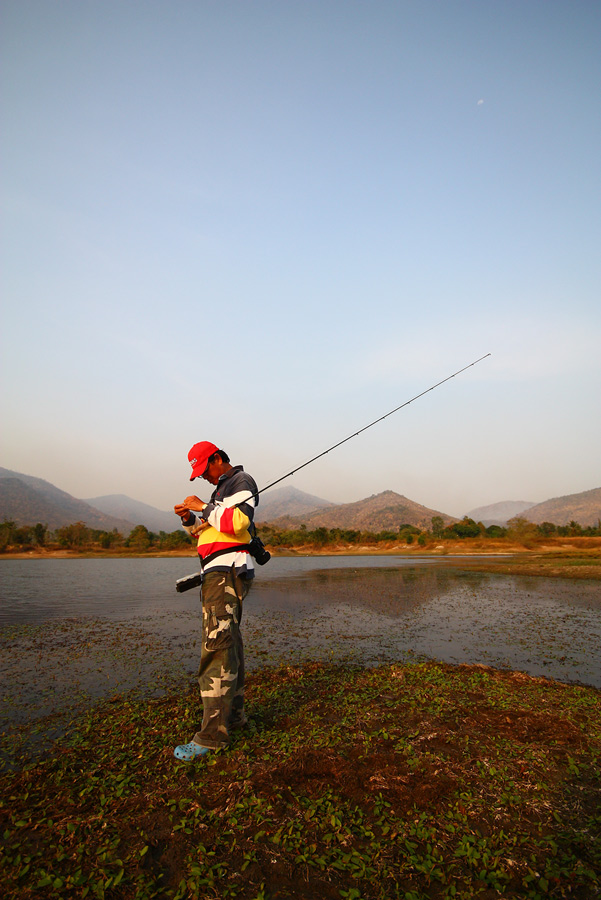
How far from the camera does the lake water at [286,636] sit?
8718 mm

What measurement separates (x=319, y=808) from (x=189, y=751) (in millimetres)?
1732

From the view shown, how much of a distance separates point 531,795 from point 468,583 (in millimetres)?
26100

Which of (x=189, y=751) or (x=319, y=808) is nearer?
(x=319, y=808)

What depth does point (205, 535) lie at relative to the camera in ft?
19.0

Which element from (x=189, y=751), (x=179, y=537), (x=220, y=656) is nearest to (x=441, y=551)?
(x=179, y=537)

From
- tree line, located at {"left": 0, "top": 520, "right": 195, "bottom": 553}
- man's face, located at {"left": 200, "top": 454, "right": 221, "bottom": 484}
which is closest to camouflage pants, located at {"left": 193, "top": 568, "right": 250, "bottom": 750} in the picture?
man's face, located at {"left": 200, "top": 454, "right": 221, "bottom": 484}

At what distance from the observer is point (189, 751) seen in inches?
197

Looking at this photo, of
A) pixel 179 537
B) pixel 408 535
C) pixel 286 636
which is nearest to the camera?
pixel 286 636

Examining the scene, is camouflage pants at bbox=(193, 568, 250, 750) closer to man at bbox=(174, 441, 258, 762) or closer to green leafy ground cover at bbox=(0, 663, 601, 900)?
man at bbox=(174, 441, 258, 762)

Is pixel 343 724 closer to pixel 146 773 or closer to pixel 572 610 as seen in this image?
pixel 146 773

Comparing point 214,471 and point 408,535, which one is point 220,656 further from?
point 408,535

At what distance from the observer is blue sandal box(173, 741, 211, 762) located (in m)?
4.93

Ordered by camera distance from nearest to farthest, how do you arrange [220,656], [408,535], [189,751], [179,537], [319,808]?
[319,808]
[189,751]
[220,656]
[408,535]
[179,537]

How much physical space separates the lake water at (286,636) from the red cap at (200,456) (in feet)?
14.4
